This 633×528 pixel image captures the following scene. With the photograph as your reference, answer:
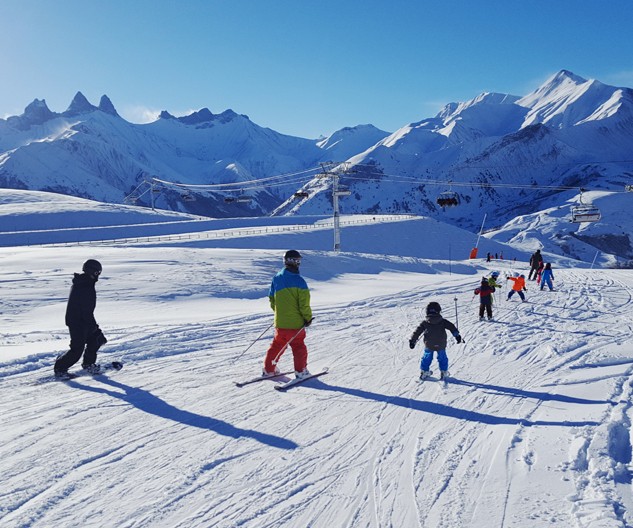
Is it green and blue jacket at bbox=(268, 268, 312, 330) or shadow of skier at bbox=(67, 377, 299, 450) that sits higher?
green and blue jacket at bbox=(268, 268, 312, 330)

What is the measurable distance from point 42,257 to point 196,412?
2118 cm

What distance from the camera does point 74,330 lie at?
7.64 meters

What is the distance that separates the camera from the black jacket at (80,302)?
7.61 meters

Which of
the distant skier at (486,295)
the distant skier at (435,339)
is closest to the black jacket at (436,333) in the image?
the distant skier at (435,339)

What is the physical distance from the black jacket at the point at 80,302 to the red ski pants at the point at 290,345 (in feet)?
9.12

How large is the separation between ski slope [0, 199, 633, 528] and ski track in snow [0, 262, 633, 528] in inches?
0.8

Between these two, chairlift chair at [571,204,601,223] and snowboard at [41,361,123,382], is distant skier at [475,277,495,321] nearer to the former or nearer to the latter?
snowboard at [41,361,123,382]

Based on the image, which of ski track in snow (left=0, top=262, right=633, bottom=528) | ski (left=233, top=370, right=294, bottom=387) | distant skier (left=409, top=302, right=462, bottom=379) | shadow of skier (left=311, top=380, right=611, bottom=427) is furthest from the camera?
distant skier (left=409, top=302, right=462, bottom=379)

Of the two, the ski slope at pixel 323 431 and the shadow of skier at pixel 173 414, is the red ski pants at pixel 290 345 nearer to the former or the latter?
the ski slope at pixel 323 431

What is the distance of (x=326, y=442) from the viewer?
5.40 meters

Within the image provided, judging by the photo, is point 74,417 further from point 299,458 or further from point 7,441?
point 299,458

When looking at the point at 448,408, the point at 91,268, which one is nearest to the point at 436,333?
the point at 448,408

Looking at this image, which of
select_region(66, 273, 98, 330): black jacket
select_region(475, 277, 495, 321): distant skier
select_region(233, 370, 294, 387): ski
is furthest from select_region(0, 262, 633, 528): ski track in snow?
select_region(475, 277, 495, 321): distant skier

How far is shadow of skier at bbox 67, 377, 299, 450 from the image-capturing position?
5.46 meters
